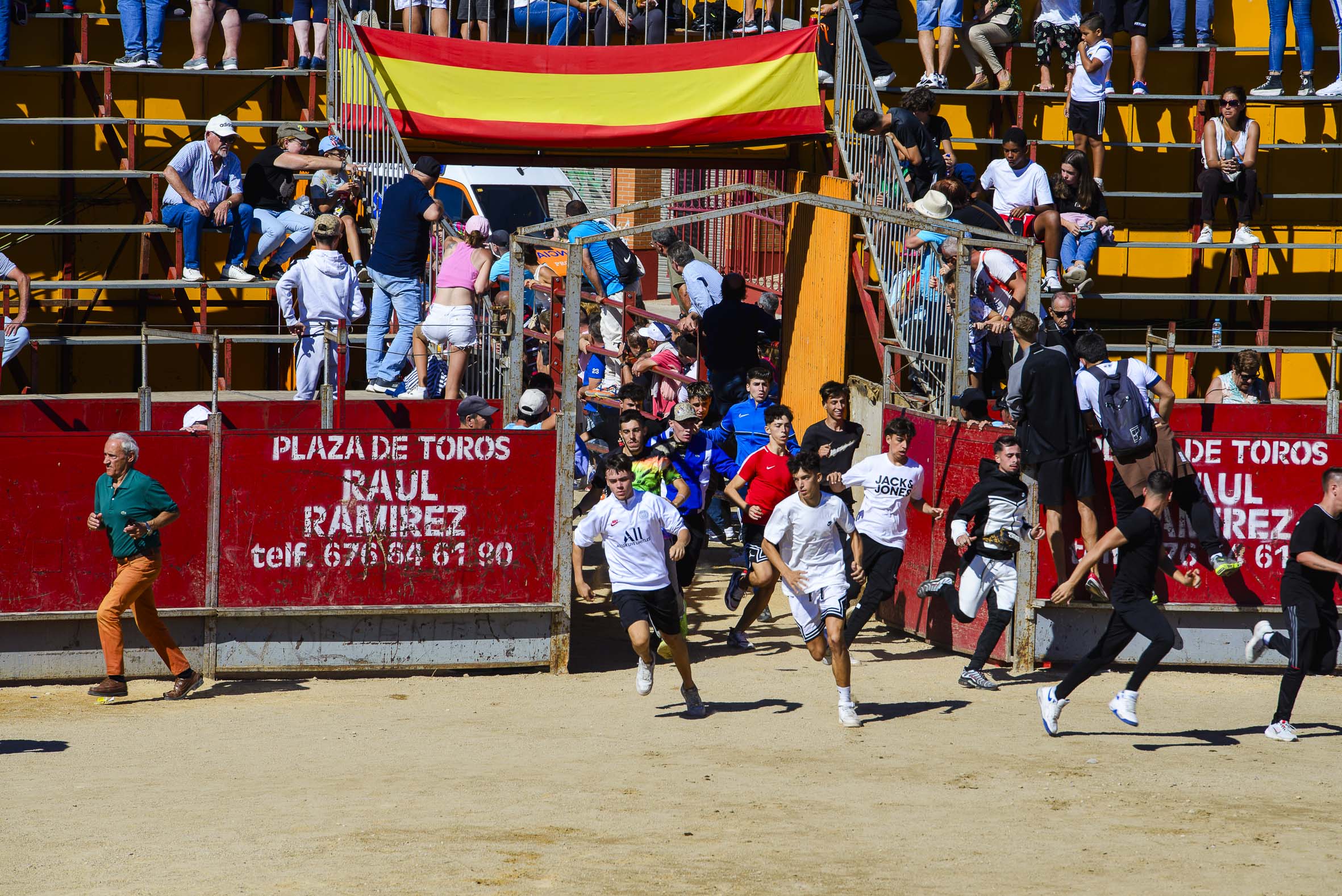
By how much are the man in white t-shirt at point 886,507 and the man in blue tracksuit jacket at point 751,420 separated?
1475mm

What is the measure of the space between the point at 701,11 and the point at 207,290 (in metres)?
6.55

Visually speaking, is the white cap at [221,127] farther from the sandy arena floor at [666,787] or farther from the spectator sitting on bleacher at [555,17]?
the sandy arena floor at [666,787]

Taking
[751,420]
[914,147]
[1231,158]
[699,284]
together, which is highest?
[1231,158]

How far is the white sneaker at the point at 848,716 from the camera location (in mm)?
10812

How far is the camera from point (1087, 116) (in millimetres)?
18000

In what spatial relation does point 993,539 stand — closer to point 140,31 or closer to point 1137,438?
point 1137,438

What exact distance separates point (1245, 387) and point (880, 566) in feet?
16.4

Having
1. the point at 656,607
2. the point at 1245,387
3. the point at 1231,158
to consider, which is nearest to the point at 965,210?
the point at 1245,387

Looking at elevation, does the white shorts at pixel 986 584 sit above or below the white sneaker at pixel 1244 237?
below

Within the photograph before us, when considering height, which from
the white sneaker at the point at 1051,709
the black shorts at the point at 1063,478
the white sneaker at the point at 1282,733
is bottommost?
the white sneaker at the point at 1282,733

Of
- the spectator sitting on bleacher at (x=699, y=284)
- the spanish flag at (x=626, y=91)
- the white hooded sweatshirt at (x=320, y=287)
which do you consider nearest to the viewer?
the white hooded sweatshirt at (x=320, y=287)

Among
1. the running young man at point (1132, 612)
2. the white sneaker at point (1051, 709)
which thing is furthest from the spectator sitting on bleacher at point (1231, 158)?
the white sneaker at point (1051, 709)

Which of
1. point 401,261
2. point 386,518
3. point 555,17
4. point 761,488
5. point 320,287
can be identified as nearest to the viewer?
point 386,518

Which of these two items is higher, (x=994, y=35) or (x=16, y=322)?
(x=994, y=35)
